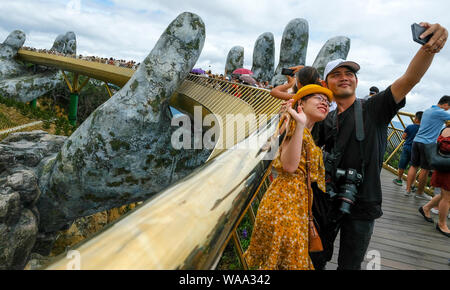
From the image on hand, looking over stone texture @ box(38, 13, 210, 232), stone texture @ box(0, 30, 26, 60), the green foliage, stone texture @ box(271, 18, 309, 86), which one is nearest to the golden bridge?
stone texture @ box(38, 13, 210, 232)

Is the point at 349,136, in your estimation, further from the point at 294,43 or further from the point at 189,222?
the point at 294,43

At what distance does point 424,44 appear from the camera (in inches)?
58.8

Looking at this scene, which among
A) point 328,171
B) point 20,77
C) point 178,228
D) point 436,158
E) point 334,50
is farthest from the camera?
point 20,77

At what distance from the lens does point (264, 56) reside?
21.3 m

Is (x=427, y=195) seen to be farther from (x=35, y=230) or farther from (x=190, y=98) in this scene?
(x=35, y=230)

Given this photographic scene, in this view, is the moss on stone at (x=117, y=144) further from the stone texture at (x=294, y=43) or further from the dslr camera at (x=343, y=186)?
the stone texture at (x=294, y=43)

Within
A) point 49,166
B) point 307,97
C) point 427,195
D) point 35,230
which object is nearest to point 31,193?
point 35,230

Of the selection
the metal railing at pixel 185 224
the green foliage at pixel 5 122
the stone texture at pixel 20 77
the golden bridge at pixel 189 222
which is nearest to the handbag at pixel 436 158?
the golden bridge at pixel 189 222

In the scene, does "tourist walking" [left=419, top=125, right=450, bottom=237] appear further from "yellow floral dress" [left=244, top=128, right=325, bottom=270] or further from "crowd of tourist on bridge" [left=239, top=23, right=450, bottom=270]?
"yellow floral dress" [left=244, top=128, right=325, bottom=270]

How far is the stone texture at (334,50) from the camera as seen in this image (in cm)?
1515

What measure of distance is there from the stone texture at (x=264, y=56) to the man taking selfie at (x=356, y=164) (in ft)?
65.3

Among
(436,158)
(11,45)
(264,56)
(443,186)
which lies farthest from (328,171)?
(11,45)

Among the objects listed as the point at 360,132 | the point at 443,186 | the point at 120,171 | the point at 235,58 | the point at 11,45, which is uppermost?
the point at 235,58

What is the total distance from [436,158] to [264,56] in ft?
60.9
